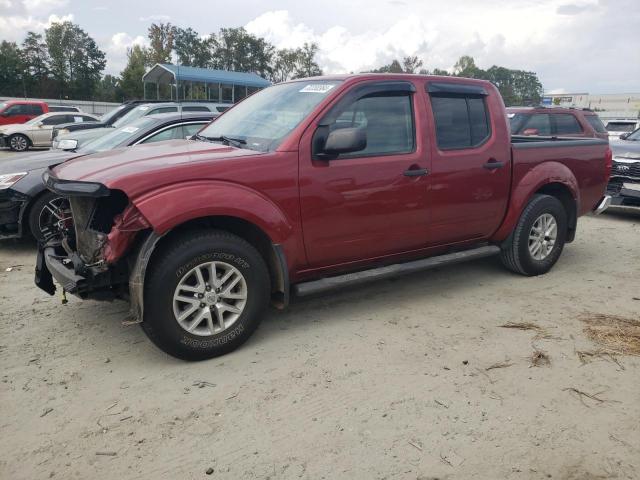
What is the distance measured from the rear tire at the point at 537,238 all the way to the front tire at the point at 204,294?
9.10 ft

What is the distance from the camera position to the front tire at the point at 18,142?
18.1 m

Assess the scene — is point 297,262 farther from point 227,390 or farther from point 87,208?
point 87,208

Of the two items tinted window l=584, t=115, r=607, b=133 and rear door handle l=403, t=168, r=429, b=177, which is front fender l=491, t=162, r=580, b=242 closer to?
rear door handle l=403, t=168, r=429, b=177

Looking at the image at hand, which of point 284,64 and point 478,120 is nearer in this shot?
point 478,120

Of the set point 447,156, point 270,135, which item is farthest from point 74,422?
point 447,156

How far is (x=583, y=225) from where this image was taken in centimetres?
815

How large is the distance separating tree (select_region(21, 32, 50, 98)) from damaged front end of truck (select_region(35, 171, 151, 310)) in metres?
56.1

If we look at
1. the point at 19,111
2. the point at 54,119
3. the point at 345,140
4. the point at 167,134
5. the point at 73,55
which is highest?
the point at 73,55

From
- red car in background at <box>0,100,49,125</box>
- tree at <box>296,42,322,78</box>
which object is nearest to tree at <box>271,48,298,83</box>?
tree at <box>296,42,322,78</box>

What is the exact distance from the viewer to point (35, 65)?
58.7 meters

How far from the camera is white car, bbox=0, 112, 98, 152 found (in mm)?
18094

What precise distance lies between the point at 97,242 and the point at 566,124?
32.8 feet

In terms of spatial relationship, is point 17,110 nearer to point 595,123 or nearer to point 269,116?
point 595,123

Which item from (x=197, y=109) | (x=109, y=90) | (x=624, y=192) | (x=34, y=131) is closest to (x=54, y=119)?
(x=34, y=131)
